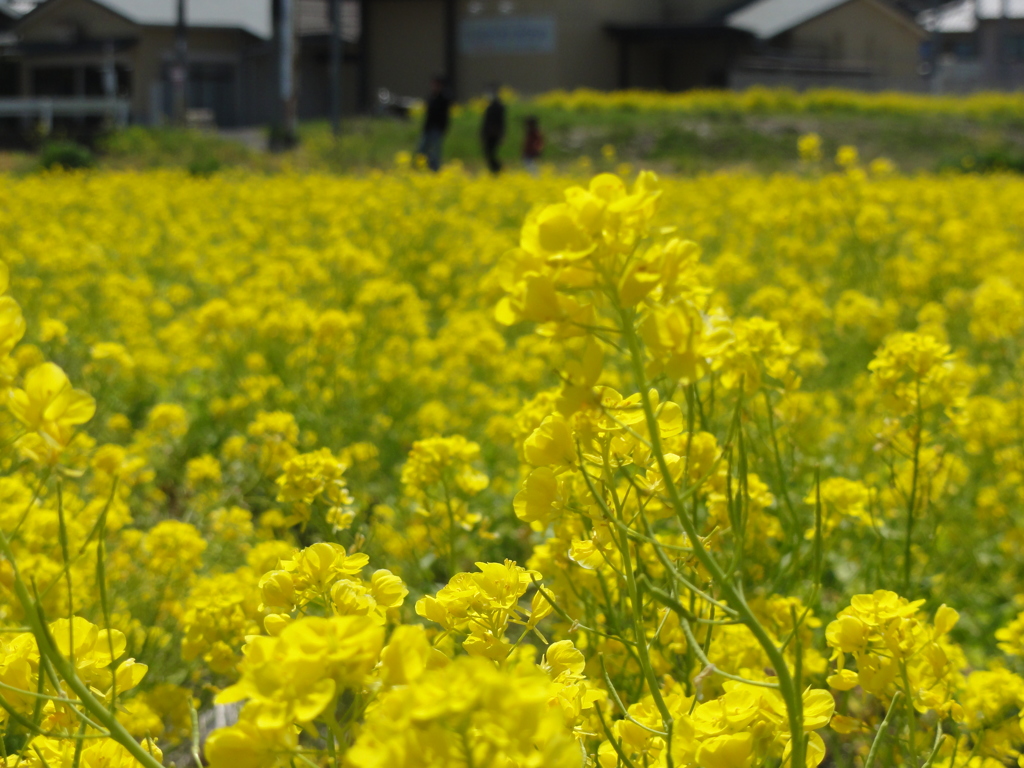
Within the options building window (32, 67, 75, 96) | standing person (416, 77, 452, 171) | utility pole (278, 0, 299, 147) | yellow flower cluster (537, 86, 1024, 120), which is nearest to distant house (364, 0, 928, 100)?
yellow flower cluster (537, 86, 1024, 120)

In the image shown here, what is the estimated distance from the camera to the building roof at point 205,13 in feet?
98.0

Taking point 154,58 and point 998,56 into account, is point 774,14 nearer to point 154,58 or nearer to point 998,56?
point 998,56

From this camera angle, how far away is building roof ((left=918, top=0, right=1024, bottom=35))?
44.0 metres

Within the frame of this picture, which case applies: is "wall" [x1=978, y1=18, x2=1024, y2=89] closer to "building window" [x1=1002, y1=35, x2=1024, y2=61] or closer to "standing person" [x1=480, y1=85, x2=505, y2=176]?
"building window" [x1=1002, y1=35, x2=1024, y2=61]

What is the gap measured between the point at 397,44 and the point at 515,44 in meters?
3.69

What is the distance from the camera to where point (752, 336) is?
1.73 m

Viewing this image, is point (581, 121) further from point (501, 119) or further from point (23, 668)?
point (23, 668)

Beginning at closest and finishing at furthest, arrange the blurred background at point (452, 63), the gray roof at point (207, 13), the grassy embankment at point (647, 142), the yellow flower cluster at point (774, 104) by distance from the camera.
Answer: the grassy embankment at point (647, 142), the blurred background at point (452, 63), the yellow flower cluster at point (774, 104), the gray roof at point (207, 13)

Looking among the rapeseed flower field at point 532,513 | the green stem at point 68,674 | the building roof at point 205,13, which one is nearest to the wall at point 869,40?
the building roof at point 205,13

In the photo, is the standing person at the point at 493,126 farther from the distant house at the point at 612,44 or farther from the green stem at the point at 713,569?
the distant house at the point at 612,44

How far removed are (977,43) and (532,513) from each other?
55602mm

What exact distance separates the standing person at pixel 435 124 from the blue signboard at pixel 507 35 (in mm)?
17868

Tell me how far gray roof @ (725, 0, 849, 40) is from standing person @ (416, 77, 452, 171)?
67.8 feet

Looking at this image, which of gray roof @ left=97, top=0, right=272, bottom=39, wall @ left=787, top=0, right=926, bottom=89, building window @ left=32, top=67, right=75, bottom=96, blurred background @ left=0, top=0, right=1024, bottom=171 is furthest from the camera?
wall @ left=787, top=0, right=926, bottom=89
